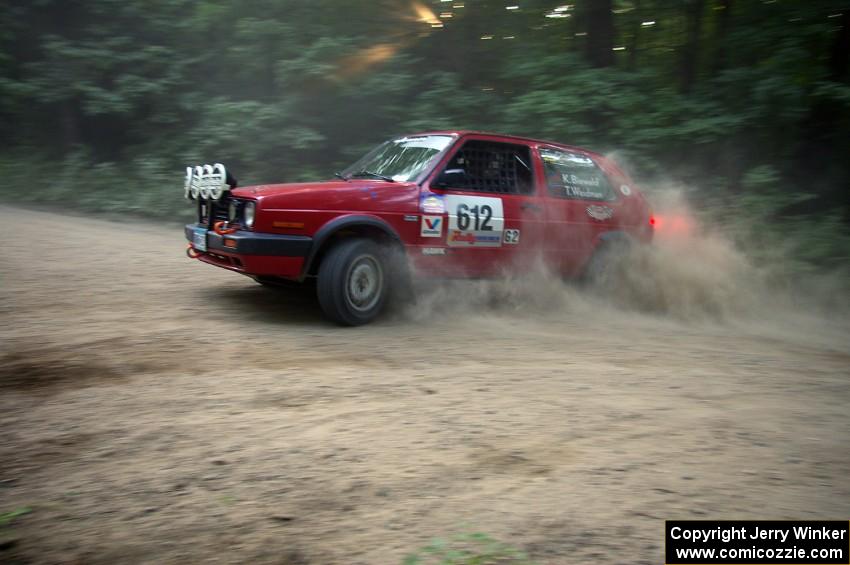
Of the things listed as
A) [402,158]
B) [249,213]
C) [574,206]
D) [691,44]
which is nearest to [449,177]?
[402,158]

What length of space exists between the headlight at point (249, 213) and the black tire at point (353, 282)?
66cm

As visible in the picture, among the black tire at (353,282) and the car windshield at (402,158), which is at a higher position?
the car windshield at (402,158)

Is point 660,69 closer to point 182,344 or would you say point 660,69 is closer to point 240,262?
point 240,262

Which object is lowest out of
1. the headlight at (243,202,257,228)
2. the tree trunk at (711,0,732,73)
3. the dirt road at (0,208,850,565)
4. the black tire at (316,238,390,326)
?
the dirt road at (0,208,850,565)

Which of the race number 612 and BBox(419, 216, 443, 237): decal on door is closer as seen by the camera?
BBox(419, 216, 443, 237): decal on door

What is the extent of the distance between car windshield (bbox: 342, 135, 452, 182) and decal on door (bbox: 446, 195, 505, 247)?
44cm

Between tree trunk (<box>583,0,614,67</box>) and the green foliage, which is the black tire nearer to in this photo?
the green foliage

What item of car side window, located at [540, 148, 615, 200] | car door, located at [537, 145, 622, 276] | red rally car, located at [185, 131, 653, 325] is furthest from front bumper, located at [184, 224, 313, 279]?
car side window, located at [540, 148, 615, 200]

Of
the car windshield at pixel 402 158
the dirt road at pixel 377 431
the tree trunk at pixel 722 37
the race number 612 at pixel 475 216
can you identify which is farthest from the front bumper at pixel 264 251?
the tree trunk at pixel 722 37

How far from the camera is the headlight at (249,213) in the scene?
5.32 meters

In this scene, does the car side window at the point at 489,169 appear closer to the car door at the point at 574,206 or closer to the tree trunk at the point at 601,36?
the car door at the point at 574,206

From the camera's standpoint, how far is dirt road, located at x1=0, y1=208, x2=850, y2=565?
256 cm

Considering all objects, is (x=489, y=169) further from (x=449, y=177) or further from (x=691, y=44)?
(x=691, y=44)

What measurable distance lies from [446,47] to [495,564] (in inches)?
487
